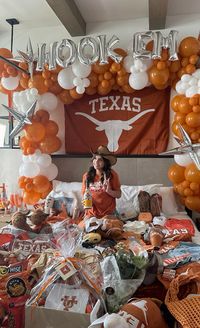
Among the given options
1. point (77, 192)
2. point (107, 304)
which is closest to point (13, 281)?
point (107, 304)

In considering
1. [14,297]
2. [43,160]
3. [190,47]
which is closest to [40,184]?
[43,160]

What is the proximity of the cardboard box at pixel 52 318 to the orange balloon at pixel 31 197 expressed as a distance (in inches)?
97.7

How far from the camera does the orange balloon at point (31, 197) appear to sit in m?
3.56

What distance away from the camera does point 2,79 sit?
3.59m

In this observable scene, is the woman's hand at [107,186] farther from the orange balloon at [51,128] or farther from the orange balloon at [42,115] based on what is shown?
the orange balloon at [42,115]

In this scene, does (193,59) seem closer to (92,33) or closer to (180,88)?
(180,88)

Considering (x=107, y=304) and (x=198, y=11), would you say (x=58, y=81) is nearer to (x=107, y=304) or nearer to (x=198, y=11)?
(x=198, y=11)

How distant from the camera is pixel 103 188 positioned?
2826 mm

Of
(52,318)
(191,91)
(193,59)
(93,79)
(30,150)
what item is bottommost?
(52,318)

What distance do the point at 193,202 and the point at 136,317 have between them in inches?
87.1

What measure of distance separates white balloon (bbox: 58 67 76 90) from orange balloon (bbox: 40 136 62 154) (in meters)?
0.64

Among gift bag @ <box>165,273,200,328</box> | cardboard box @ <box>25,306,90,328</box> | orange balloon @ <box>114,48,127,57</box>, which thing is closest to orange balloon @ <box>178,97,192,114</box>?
orange balloon @ <box>114,48,127,57</box>

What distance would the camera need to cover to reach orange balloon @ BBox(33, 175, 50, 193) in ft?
11.5

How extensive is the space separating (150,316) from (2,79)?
3.21 metres
